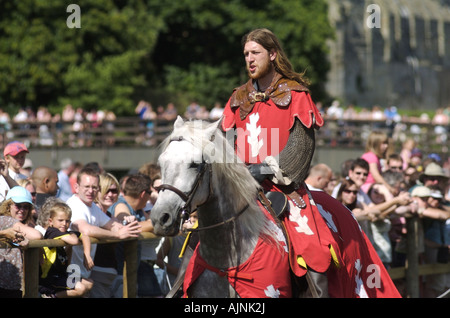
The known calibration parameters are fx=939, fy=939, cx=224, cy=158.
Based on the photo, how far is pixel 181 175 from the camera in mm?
6164

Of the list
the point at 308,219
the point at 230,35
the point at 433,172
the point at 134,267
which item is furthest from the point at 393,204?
the point at 230,35

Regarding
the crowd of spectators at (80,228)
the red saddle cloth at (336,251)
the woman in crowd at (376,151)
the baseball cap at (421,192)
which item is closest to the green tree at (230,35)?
the woman in crowd at (376,151)

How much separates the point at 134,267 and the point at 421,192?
14.9ft

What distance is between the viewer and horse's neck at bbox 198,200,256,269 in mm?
6513

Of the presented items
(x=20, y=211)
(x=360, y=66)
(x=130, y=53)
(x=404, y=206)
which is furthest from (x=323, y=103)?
(x=20, y=211)

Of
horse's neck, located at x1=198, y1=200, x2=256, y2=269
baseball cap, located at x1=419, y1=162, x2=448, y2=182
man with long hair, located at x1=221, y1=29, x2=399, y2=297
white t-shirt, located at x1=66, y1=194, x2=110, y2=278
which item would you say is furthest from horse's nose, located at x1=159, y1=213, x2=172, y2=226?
baseball cap, located at x1=419, y1=162, x2=448, y2=182

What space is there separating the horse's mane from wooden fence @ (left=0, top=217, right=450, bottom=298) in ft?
5.57

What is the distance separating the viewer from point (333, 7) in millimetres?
70438

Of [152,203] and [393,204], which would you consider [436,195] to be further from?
[152,203]

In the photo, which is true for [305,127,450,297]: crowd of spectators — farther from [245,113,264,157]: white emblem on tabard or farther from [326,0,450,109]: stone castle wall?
[326,0,450,109]: stone castle wall

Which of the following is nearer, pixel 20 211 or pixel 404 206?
pixel 20 211
